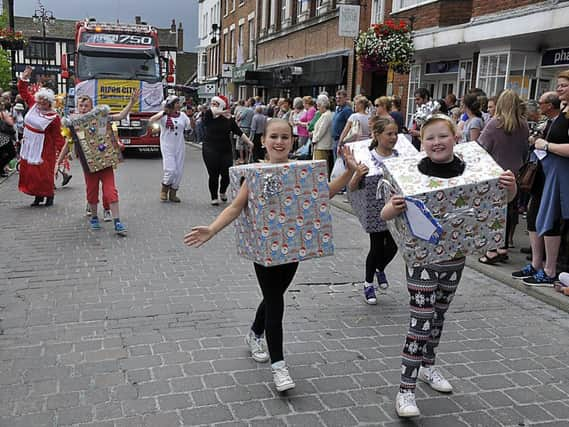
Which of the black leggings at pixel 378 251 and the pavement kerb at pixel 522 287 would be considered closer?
the black leggings at pixel 378 251

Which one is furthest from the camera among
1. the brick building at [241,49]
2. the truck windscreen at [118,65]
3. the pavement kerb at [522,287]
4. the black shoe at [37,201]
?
the brick building at [241,49]

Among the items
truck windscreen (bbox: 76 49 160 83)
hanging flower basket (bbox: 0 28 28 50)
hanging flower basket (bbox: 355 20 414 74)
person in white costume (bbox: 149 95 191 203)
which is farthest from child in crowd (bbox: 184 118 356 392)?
hanging flower basket (bbox: 0 28 28 50)

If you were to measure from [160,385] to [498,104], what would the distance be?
496 cm

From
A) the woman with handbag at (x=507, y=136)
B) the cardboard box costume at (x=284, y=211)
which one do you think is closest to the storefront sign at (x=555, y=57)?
the woman with handbag at (x=507, y=136)

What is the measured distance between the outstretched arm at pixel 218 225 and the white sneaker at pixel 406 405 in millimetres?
1475

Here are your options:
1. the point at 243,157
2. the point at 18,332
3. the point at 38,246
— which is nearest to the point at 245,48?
the point at 243,157

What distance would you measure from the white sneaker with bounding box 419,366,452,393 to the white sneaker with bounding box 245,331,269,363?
1093 millimetres

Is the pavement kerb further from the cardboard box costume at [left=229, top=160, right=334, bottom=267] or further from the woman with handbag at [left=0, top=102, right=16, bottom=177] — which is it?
the woman with handbag at [left=0, top=102, right=16, bottom=177]

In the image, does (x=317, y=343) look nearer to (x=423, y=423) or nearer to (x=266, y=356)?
(x=266, y=356)

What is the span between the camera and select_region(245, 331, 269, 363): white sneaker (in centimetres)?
417

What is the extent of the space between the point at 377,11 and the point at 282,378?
53.3ft

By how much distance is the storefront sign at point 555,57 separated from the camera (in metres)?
10.5

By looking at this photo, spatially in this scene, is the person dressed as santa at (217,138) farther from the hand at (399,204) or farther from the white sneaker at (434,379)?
the hand at (399,204)

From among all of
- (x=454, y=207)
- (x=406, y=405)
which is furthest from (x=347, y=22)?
(x=406, y=405)
